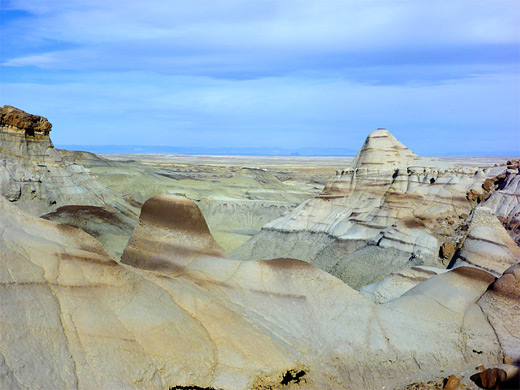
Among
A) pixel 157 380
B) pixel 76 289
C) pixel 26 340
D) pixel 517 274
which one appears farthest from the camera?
pixel 517 274

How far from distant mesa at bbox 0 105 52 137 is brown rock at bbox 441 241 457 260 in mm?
24626

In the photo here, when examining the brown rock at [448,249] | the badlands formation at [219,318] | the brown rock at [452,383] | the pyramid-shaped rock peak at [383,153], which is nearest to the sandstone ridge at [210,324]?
the badlands formation at [219,318]

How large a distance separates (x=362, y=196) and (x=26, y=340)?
73.0 ft

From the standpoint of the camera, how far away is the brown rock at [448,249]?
2079 cm

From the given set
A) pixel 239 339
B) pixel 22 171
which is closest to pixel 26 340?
pixel 239 339

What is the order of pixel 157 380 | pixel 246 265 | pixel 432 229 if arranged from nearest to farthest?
pixel 157 380 < pixel 246 265 < pixel 432 229

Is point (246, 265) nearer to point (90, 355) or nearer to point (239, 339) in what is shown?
point (239, 339)

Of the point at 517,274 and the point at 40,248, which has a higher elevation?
the point at 40,248

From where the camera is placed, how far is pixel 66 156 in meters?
56.5

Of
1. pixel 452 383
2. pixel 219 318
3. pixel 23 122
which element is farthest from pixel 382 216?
pixel 23 122

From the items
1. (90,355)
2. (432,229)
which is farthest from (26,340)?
(432,229)

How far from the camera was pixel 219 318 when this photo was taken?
9.80 meters

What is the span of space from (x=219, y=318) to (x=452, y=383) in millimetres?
4526

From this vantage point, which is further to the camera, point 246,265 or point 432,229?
point 432,229
